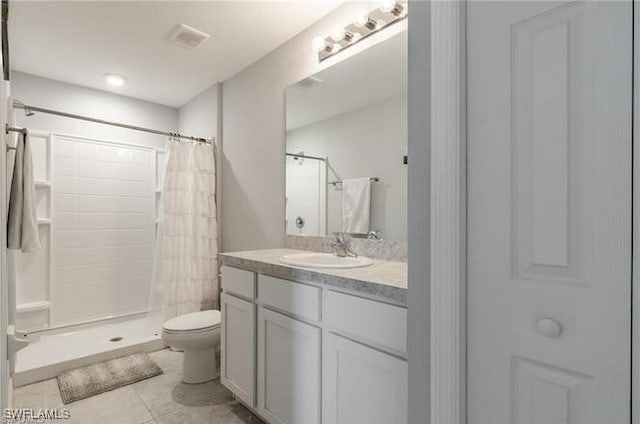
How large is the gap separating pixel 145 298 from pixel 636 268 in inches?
161

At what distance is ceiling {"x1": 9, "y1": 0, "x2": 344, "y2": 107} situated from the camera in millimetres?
2025

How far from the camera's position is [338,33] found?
1.96m

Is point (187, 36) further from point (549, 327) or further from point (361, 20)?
point (549, 327)

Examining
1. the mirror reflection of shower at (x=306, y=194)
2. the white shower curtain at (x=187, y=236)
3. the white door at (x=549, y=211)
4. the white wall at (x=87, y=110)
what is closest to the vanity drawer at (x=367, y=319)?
the white door at (x=549, y=211)

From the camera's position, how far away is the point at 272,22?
2.18 metres

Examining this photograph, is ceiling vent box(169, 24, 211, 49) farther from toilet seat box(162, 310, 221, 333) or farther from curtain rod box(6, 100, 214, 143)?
toilet seat box(162, 310, 221, 333)

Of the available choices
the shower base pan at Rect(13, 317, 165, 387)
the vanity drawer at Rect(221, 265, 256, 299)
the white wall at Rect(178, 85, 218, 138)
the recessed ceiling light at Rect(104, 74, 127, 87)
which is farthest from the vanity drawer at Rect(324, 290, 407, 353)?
the recessed ceiling light at Rect(104, 74, 127, 87)

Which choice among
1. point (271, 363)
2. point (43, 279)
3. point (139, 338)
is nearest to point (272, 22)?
point (271, 363)

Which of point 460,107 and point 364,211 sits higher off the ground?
point 460,107

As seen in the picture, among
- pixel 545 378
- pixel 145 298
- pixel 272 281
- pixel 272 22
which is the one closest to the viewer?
pixel 545 378

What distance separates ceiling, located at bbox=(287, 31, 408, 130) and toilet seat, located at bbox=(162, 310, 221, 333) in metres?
1.52

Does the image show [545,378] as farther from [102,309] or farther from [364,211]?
[102,309]

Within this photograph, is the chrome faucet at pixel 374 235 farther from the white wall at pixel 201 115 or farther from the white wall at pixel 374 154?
the white wall at pixel 201 115

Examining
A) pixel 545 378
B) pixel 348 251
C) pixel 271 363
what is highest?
pixel 348 251
